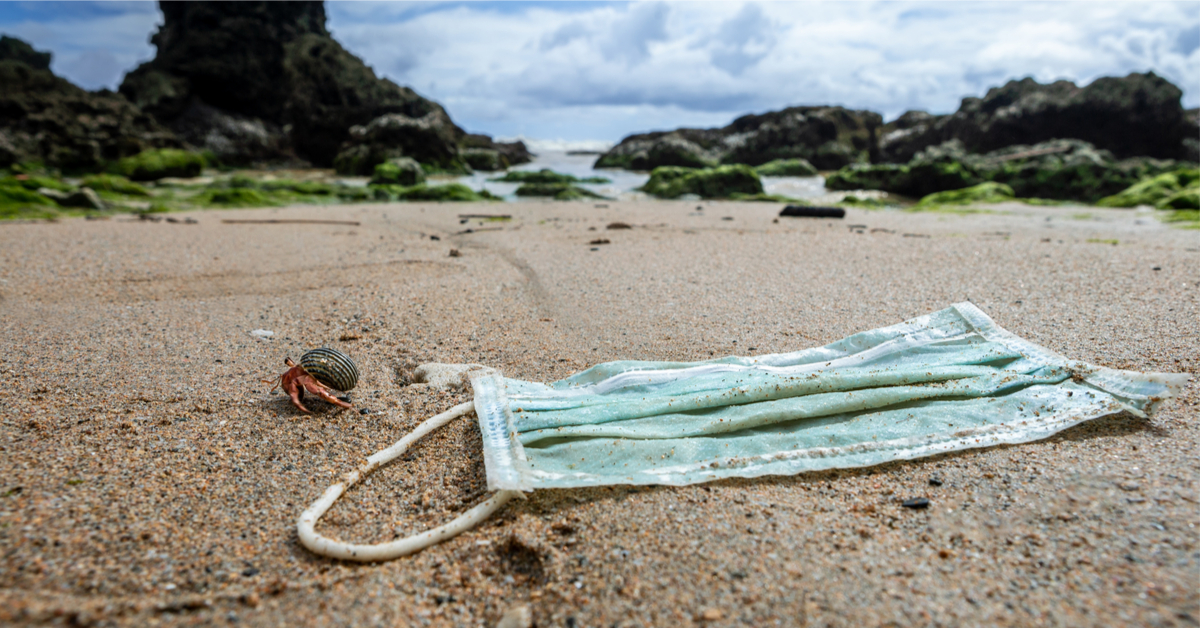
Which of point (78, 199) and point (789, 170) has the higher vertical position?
point (789, 170)

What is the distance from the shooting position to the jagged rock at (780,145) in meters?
30.5

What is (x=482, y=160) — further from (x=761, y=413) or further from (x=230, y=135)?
(x=761, y=413)

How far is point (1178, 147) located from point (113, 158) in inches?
1553

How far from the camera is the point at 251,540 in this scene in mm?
1854

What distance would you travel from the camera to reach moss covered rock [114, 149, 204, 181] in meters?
17.8

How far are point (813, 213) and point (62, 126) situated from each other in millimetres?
25534

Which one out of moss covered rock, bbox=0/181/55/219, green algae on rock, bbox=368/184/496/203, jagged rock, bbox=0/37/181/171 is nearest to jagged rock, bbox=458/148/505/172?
jagged rock, bbox=0/37/181/171

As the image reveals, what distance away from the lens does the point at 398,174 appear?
57.7 ft

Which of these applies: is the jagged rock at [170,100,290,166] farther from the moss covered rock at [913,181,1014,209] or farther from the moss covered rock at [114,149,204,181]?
the moss covered rock at [913,181,1014,209]

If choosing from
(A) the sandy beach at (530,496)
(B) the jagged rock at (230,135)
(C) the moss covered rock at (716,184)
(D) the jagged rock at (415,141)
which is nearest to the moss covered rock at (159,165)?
(D) the jagged rock at (415,141)

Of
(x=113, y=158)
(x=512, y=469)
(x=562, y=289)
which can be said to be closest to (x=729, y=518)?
(x=512, y=469)

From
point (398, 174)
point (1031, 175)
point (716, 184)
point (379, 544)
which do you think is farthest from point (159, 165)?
point (1031, 175)

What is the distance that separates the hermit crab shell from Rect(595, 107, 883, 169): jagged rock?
2824 cm

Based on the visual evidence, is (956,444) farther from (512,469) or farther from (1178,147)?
(1178,147)
